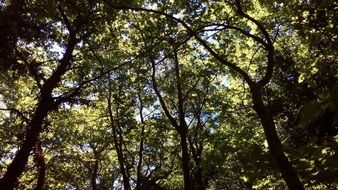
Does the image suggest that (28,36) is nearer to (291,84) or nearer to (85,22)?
(85,22)

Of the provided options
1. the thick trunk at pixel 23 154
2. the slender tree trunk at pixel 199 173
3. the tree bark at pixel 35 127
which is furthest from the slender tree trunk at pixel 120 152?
the thick trunk at pixel 23 154

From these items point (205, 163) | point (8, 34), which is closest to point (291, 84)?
point (205, 163)

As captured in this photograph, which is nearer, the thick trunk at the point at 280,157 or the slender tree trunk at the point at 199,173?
the thick trunk at the point at 280,157

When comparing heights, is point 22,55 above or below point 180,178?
below

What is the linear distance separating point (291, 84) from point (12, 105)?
1801cm

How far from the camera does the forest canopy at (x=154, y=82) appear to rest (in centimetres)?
1183

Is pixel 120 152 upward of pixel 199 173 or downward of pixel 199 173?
downward

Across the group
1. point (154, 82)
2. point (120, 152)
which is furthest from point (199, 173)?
point (154, 82)

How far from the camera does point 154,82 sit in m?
21.6

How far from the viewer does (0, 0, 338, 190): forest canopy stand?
11.8 metres

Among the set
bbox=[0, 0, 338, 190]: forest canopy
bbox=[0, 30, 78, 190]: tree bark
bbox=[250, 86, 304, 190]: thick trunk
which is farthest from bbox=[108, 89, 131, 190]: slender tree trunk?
bbox=[250, 86, 304, 190]: thick trunk

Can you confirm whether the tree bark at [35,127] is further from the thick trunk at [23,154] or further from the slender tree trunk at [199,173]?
the slender tree trunk at [199,173]

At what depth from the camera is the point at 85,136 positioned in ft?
87.8

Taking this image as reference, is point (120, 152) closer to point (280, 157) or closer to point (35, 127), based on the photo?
point (35, 127)
